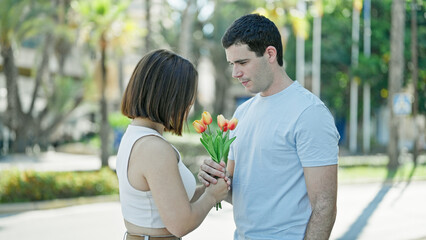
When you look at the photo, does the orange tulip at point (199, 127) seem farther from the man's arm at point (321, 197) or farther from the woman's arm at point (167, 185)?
the man's arm at point (321, 197)

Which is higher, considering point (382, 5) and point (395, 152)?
point (382, 5)

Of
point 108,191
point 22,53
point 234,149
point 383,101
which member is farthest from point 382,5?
point 234,149

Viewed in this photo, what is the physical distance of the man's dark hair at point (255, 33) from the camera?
2582 millimetres

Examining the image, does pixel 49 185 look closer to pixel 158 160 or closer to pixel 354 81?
pixel 158 160

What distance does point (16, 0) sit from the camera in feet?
87.0

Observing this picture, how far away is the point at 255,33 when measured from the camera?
2580 millimetres

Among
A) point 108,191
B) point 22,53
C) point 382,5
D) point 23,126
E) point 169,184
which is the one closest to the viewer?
point 169,184

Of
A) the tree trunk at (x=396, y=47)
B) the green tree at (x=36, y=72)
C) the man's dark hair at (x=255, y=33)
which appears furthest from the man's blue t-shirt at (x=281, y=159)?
the green tree at (x=36, y=72)

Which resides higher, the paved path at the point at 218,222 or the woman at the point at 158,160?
the woman at the point at 158,160

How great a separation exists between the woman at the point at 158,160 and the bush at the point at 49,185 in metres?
10.5

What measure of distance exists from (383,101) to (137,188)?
36.5 m

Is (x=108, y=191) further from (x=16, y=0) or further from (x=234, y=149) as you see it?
(x=16, y=0)

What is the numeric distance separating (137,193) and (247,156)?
1.85ft

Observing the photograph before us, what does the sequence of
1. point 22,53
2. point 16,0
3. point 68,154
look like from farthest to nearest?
point 22,53 < point 68,154 < point 16,0
